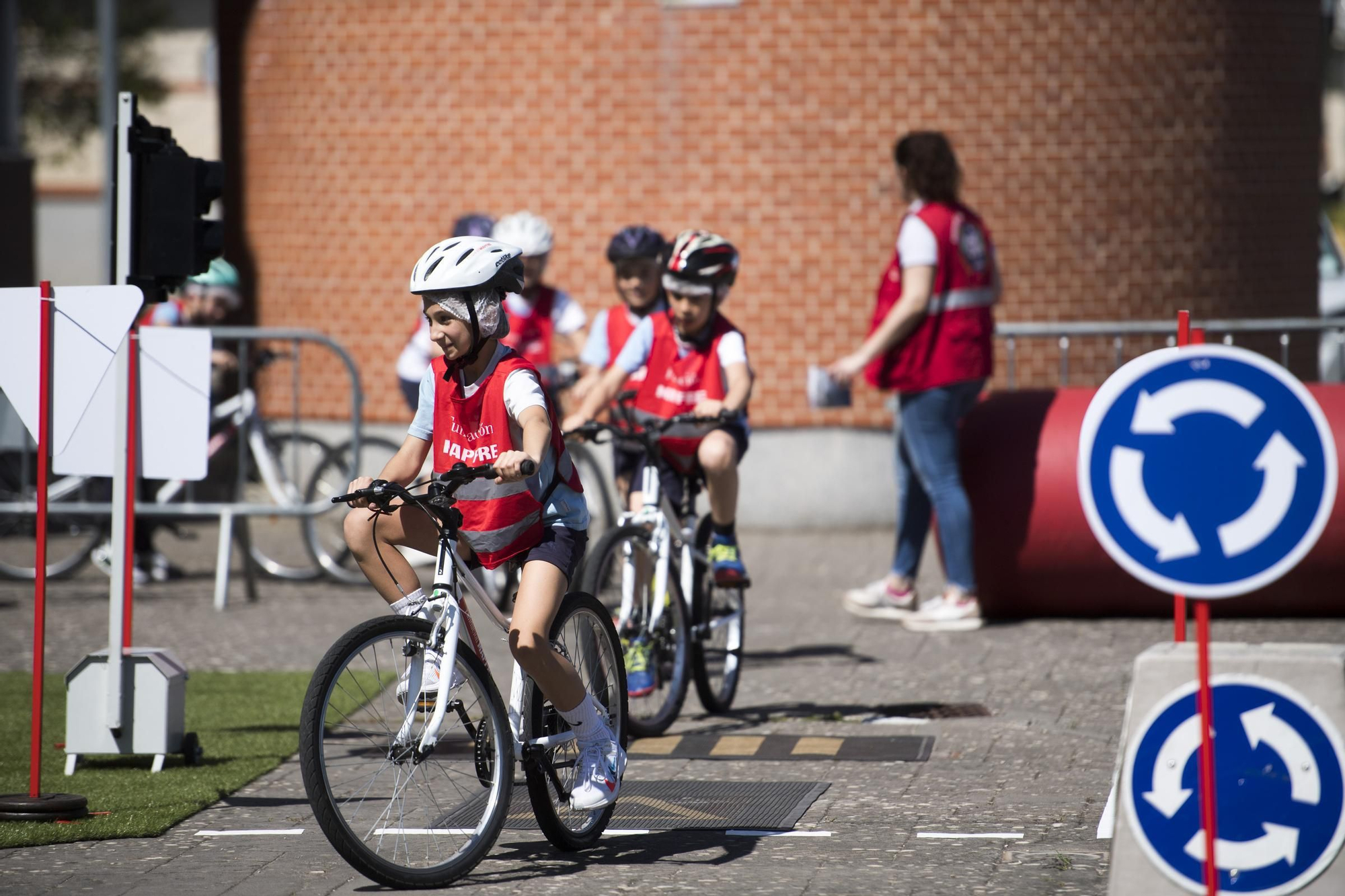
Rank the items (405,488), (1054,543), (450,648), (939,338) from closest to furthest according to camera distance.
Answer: (450,648)
(405,488)
(1054,543)
(939,338)

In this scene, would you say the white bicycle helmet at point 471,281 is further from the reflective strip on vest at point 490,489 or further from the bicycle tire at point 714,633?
the bicycle tire at point 714,633

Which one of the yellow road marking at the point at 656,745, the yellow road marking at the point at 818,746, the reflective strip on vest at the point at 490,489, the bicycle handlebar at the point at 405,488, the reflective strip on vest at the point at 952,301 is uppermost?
the reflective strip on vest at the point at 952,301

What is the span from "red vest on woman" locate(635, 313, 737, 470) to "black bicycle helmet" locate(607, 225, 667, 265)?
0.74 meters

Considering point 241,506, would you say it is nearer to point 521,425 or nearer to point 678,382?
point 678,382

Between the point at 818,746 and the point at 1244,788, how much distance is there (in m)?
2.92

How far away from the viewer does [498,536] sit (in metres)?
5.25

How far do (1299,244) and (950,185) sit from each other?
588 centimetres

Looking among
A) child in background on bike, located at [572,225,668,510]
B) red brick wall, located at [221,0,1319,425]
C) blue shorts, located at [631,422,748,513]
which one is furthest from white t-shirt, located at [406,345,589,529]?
red brick wall, located at [221,0,1319,425]

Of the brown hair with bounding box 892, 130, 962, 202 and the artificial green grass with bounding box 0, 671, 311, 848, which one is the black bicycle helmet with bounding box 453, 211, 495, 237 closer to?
the brown hair with bounding box 892, 130, 962, 202

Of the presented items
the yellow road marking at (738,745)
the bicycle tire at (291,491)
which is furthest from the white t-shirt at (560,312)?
the yellow road marking at (738,745)

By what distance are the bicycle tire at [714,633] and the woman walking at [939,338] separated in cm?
202

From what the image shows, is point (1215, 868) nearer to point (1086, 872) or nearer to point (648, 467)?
point (1086, 872)

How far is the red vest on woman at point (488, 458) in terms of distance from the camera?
523cm

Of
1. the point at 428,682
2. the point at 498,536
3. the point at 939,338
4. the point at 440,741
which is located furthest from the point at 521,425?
the point at 939,338
